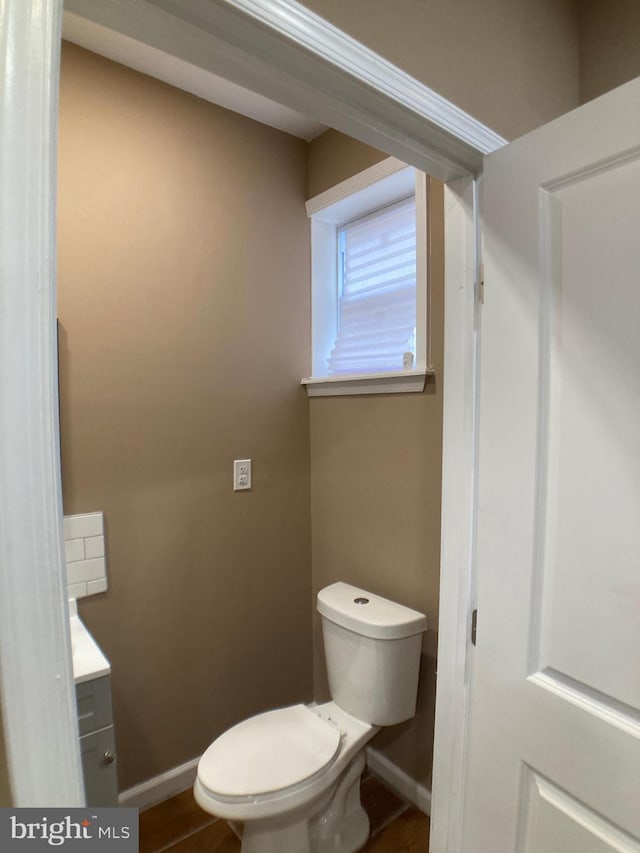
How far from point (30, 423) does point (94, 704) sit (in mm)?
1017

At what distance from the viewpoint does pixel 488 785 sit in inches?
37.9

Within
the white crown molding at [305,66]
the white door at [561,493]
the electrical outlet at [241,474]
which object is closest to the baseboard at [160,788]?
the electrical outlet at [241,474]

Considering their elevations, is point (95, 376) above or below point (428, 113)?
below

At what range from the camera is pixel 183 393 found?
172 cm

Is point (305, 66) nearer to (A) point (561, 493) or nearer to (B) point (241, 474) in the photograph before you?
(A) point (561, 493)

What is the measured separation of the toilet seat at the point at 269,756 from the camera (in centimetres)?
128

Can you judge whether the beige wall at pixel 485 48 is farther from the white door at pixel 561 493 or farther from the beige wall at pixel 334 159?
the beige wall at pixel 334 159

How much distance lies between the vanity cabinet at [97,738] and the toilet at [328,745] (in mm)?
255

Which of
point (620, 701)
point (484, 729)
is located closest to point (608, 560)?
point (620, 701)

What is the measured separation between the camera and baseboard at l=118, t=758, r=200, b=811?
1.65 meters

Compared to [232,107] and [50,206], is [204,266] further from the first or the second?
[50,206]

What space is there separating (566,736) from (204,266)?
1.69 m

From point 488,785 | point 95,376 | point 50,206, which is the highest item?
point 50,206

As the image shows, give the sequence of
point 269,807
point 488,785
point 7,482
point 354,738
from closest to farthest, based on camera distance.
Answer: point 7,482 → point 488,785 → point 269,807 → point 354,738
